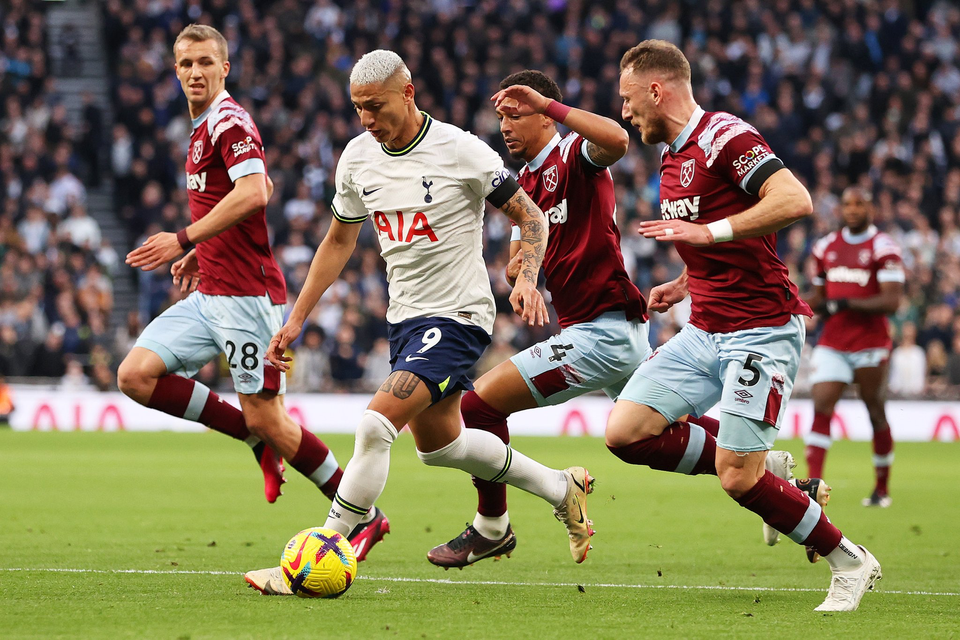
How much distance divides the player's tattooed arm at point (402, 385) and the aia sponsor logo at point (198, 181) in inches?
92.6

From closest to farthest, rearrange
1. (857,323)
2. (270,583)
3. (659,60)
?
(270,583)
(659,60)
(857,323)

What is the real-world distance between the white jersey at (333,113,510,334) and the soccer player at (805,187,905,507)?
17.3 feet

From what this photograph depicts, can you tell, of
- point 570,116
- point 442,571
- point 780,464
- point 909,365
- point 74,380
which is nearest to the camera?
point 570,116

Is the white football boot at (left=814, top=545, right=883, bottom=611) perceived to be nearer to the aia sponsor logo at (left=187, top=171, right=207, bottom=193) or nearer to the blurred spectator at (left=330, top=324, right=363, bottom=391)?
the aia sponsor logo at (left=187, top=171, right=207, bottom=193)

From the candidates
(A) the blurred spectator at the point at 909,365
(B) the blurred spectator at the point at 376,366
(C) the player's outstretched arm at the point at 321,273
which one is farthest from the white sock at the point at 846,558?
(B) the blurred spectator at the point at 376,366

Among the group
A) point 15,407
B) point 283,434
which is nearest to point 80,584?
point 283,434

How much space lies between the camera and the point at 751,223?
5.47 meters

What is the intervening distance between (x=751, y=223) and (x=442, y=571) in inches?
107

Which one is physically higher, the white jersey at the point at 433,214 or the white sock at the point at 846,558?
the white jersey at the point at 433,214

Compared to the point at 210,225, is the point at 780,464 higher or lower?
lower

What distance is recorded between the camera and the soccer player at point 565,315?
22.4 ft

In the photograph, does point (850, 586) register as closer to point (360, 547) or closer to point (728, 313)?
point (728, 313)

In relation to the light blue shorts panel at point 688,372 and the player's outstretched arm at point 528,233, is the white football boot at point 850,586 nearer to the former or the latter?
the light blue shorts panel at point 688,372

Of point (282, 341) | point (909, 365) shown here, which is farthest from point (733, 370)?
point (909, 365)
